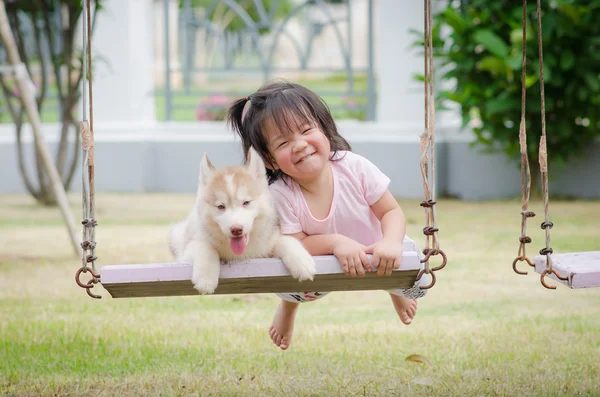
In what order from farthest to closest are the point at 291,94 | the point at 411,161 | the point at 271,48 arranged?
the point at 271,48 → the point at 411,161 → the point at 291,94

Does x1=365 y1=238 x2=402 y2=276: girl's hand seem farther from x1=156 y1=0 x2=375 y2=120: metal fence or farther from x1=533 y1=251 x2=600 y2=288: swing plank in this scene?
x1=156 y1=0 x2=375 y2=120: metal fence

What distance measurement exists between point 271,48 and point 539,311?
581 cm

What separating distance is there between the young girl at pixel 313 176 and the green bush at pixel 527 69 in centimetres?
416

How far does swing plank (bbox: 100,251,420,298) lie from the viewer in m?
2.06

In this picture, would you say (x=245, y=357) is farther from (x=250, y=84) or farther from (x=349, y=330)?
(x=250, y=84)

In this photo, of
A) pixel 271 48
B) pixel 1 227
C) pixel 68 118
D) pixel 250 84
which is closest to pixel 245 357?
pixel 1 227

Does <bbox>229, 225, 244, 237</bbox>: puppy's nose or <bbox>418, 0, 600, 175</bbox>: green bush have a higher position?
<bbox>418, 0, 600, 175</bbox>: green bush

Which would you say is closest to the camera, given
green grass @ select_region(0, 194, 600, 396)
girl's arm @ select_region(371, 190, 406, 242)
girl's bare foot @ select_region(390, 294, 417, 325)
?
girl's arm @ select_region(371, 190, 406, 242)

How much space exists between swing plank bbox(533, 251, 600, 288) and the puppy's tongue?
80 cm

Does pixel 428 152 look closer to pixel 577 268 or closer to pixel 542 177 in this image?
pixel 542 177

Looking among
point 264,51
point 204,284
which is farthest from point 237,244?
point 264,51

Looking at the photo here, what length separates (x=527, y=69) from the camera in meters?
6.66

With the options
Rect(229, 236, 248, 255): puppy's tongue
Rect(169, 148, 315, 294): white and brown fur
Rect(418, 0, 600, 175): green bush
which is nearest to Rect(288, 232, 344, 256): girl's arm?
Rect(169, 148, 315, 294): white and brown fur

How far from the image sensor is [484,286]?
4.21 meters
